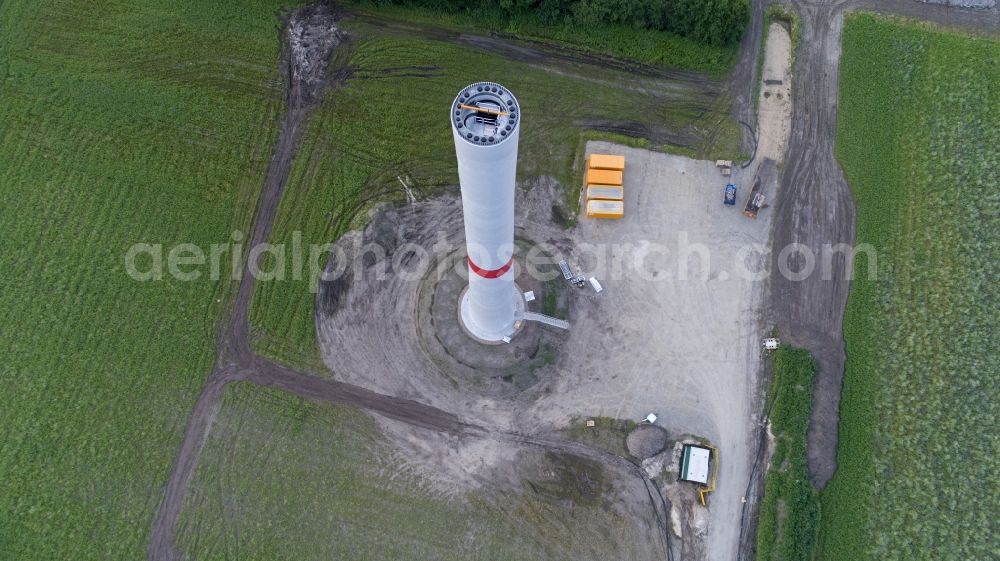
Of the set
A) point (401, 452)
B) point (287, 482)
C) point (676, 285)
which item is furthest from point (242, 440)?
point (676, 285)

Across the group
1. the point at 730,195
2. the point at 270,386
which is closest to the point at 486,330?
the point at 270,386

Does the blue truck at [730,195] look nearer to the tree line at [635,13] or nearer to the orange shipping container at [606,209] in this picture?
the orange shipping container at [606,209]

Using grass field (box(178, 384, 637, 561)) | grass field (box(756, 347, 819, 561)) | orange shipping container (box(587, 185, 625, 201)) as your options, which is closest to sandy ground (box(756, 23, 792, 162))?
orange shipping container (box(587, 185, 625, 201))

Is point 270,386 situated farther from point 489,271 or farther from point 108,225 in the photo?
point 489,271

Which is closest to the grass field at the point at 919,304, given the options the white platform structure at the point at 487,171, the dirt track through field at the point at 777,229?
the dirt track through field at the point at 777,229

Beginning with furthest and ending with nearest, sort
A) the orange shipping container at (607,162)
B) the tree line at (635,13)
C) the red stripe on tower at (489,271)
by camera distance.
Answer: the tree line at (635,13) < the orange shipping container at (607,162) < the red stripe on tower at (489,271)

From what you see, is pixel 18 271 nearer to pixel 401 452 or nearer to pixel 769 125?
pixel 401 452
